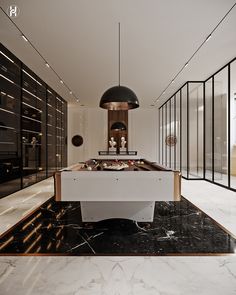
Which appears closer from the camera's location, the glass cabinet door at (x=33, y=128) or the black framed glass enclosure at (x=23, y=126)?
the black framed glass enclosure at (x=23, y=126)

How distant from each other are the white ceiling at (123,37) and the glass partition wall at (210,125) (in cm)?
51

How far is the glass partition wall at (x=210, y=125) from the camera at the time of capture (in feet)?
23.5

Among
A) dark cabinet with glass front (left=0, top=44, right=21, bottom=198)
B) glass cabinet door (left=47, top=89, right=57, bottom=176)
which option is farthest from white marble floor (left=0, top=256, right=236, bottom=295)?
glass cabinet door (left=47, top=89, right=57, bottom=176)

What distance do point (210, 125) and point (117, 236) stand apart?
597 centimetres

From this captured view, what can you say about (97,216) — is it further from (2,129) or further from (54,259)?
(2,129)

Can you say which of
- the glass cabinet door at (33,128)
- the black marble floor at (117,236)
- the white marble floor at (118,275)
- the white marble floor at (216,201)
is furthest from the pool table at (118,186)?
the glass cabinet door at (33,128)

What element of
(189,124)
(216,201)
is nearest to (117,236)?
(216,201)

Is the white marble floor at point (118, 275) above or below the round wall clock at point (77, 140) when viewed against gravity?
below

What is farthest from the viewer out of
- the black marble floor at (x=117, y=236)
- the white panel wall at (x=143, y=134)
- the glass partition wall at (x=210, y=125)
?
the white panel wall at (x=143, y=134)

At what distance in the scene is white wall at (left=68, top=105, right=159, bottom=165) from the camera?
44.2ft

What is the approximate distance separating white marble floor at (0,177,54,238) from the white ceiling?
10.5 ft

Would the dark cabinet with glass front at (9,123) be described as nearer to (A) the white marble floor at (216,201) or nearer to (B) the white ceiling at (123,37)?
(B) the white ceiling at (123,37)

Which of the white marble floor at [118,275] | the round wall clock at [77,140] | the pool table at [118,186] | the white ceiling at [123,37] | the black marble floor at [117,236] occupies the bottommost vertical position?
the black marble floor at [117,236]

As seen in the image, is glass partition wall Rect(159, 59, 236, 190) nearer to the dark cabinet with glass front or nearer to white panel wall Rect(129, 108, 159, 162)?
white panel wall Rect(129, 108, 159, 162)
